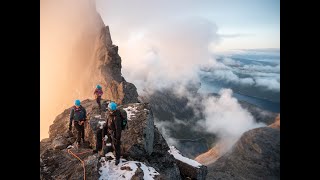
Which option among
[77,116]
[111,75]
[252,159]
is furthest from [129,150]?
[252,159]

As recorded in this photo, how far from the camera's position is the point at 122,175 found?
51.6ft

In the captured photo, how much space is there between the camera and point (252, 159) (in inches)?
6422

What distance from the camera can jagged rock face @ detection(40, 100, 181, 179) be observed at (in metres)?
15.9

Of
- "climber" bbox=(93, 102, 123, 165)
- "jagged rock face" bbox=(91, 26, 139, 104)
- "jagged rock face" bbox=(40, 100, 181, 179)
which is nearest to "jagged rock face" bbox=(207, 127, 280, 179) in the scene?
"jagged rock face" bbox=(91, 26, 139, 104)

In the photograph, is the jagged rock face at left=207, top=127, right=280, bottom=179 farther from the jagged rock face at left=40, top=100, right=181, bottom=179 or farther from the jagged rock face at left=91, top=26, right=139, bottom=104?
the jagged rock face at left=40, top=100, right=181, bottom=179

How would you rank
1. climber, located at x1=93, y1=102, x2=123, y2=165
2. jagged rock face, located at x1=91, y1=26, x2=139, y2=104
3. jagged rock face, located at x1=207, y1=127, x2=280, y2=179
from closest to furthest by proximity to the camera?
climber, located at x1=93, y1=102, x2=123, y2=165 → jagged rock face, located at x1=91, y1=26, x2=139, y2=104 → jagged rock face, located at x1=207, y1=127, x2=280, y2=179

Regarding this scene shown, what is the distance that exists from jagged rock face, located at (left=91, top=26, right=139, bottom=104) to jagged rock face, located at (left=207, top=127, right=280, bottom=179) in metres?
83.7

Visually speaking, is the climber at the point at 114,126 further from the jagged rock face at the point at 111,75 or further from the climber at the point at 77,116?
the jagged rock face at the point at 111,75

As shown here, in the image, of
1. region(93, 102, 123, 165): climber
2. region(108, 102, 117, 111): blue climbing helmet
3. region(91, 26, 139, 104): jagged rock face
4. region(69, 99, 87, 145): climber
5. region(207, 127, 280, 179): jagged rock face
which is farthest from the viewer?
region(207, 127, 280, 179): jagged rock face

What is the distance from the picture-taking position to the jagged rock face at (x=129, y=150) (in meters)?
15.9

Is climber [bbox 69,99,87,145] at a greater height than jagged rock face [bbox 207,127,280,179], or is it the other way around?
climber [bbox 69,99,87,145]

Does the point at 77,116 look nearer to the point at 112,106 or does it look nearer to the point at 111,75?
the point at 112,106
